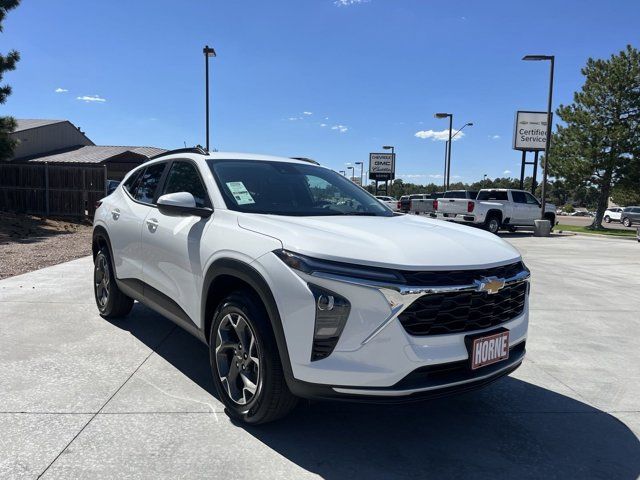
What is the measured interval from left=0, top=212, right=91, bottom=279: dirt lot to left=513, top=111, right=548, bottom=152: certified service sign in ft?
77.6

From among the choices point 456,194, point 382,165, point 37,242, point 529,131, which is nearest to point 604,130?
point 529,131

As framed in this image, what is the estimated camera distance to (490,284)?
2.71 metres

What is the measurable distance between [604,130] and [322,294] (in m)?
33.1

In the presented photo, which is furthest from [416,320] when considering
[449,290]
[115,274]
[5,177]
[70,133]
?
[70,133]

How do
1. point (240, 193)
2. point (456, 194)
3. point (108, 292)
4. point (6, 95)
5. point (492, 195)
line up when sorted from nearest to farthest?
point (240, 193), point (108, 292), point (6, 95), point (492, 195), point (456, 194)

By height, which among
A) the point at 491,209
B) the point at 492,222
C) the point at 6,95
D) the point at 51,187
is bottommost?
the point at 492,222

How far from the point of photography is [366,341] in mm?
2457

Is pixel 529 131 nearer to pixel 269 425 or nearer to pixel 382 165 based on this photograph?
pixel 382 165

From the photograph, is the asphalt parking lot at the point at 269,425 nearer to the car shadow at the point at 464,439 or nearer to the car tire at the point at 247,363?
the car shadow at the point at 464,439

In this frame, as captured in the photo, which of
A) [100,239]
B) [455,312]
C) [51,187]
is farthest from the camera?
[51,187]

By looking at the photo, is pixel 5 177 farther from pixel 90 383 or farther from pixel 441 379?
pixel 441 379

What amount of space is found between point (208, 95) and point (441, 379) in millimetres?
20928

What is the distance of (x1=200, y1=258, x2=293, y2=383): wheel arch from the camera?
2639 millimetres

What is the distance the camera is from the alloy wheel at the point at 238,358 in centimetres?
294
